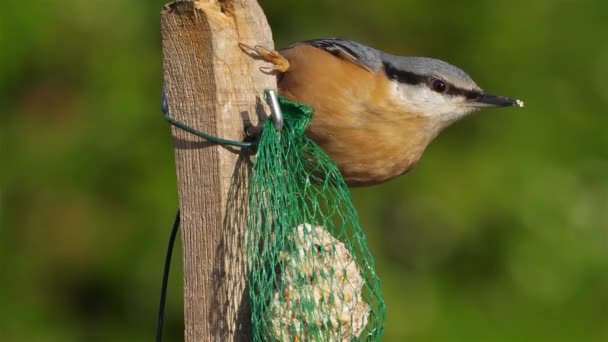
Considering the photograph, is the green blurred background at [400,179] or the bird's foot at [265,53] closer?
the bird's foot at [265,53]

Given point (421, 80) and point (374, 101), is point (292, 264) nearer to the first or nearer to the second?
point (374, 101)

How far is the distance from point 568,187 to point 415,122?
1.35m

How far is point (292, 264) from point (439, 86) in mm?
1249

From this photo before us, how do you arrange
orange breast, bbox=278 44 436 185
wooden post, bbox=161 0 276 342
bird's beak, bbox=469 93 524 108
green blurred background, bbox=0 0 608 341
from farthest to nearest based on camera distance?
green blurred background, bbox=0 0 608 341, bird's beak, bbox=469 93 524 108, orange breast, bbox=278 44 436 185, wooden post, bbox=161 0 276 342

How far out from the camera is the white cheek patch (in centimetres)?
341

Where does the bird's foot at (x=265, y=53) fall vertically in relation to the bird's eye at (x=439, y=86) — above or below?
above

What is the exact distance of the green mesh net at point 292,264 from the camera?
7.89ft

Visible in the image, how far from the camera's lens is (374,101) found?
3.36 m

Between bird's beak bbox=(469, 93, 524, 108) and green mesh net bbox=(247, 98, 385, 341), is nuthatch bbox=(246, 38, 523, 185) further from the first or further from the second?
green mesh net bbox=(247, 98, 385, 341)

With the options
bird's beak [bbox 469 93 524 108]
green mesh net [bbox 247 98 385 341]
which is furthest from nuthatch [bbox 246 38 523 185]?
green mesh net [bbox 247 98 385 341]

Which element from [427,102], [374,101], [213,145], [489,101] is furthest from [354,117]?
[213,145]

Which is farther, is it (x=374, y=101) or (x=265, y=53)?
(x=374, y=101)

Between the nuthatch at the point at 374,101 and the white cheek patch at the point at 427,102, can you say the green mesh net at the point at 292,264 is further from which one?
the white cheek patch at the point at 427,102

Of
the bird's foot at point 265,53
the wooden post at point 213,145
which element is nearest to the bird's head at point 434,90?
the bird's foot at point 265,53
